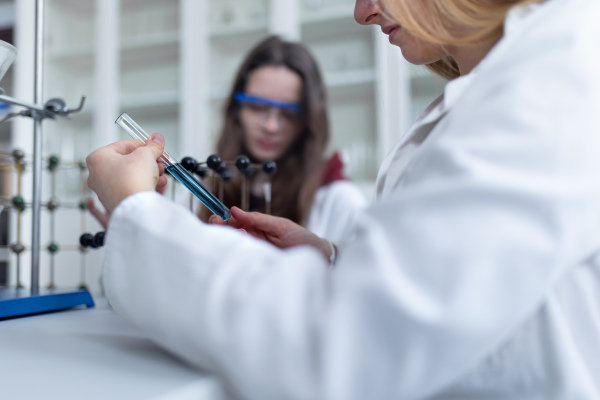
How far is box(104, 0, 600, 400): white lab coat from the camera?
291mm

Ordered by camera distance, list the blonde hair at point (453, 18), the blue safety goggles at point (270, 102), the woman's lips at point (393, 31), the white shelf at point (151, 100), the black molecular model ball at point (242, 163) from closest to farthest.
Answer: the blonde hair at point (453, 18)
the woman's lips at point (393, 31)
the black molecular model ball at point (242, 163)
the blue safety goggles at point (270, 102)
the white shelf at point (151, 100)

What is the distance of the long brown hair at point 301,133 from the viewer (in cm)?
171

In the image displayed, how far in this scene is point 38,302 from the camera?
634 millimetres

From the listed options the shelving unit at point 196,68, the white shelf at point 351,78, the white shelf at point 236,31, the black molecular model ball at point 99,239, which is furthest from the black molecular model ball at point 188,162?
the white shelf at point 236,31

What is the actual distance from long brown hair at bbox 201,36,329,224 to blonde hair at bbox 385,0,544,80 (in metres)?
1.23

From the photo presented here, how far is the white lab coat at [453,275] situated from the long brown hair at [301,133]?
4.33 feet

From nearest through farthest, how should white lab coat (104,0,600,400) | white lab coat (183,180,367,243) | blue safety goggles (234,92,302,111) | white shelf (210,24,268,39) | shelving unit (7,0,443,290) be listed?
white lab coat (104,0,600,400) < blue safety goggles (234,92,302,111) < white lab coat (183,180,367,243) < shelving unit (7,0,443,290) < white shelf (210,24,268,39)

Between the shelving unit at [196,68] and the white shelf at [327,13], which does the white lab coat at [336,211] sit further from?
the white shelf at [327,13]

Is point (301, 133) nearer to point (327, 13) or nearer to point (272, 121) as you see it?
point (272, 121)

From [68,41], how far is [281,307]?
3.11 meters

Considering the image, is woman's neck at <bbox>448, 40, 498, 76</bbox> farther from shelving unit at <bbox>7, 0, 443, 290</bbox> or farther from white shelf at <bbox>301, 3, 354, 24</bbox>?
white shelf at <bbox>301, 3, 354, 24</bbox>

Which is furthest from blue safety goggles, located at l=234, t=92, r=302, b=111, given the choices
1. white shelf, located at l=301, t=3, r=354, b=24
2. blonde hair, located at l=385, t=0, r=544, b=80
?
blonde hair, located at l=385, t=0, r=544, b=80

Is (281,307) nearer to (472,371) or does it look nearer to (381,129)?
(472,371)

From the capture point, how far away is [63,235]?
5.89ft
